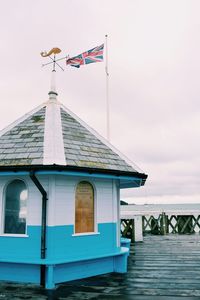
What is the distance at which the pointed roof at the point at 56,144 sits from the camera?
785 cm

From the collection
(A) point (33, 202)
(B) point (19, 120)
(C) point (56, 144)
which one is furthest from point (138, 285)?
(B) point (19, 120)

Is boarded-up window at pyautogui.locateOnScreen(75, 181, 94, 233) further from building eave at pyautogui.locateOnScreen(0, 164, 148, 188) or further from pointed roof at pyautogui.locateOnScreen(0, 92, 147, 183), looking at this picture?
pointed roof at pyautogui.locateOnScreen(0, 92, 147, 183)

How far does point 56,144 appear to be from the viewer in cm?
834

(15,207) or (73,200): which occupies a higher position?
(73,200)

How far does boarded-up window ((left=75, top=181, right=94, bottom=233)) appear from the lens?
8305mm

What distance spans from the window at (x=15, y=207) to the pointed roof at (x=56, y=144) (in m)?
0.86

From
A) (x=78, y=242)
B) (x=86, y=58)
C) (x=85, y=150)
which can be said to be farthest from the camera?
(x=86, y=58)

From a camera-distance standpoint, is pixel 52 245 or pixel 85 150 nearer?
pixel 52 245

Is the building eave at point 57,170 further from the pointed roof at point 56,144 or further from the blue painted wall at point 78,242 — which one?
the blue painted wall at point 78,242

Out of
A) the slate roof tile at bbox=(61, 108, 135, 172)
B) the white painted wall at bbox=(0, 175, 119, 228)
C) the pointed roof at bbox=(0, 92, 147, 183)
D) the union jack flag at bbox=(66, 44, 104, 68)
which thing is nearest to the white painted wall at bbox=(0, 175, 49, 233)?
the white painted wall at bbox=(0, 175, 119, 228)

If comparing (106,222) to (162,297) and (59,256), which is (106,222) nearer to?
(59,256)

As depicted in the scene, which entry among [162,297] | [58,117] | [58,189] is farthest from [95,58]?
[162,297]

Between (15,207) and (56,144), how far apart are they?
2096mm

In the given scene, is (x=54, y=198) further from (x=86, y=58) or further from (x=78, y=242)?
(x=86, y=58)
